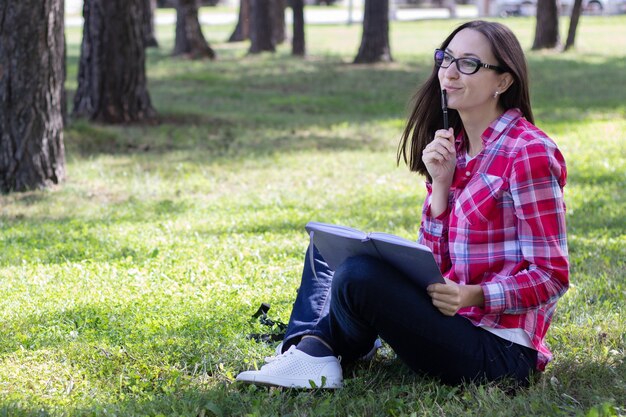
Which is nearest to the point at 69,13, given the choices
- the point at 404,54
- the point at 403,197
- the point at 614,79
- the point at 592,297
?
the point at 404,54

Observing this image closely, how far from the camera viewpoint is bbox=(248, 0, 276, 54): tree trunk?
23.2m

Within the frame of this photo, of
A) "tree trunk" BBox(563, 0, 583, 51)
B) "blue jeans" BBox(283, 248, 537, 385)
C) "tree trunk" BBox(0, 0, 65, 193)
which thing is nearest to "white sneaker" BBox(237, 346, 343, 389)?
"blue jeans" BBox(283, 248, 537, 385)

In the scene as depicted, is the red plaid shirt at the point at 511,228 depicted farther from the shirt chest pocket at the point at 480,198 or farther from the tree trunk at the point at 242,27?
the tree trunk at the point at 242,27

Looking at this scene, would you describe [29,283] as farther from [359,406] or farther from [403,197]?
[403,197]

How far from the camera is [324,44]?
27.6 m

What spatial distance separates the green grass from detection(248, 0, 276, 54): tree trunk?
30.0ft

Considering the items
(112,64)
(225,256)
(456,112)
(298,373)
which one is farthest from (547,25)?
(298,373)

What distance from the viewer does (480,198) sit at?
11.4 ft

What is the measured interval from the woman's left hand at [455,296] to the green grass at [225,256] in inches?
13.9

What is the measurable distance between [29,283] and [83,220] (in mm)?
1838

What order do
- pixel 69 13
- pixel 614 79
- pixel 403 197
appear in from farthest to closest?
1. pixel 69 13
2. pixel 614 79
3. pixel 403 197

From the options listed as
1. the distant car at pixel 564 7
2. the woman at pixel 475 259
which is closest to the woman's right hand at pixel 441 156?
the woman at pixel 475 259

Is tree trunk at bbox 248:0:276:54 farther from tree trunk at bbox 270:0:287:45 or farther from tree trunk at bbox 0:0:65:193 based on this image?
tree trunk at bbox 0:0:65:193

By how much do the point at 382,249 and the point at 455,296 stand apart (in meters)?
0.31
